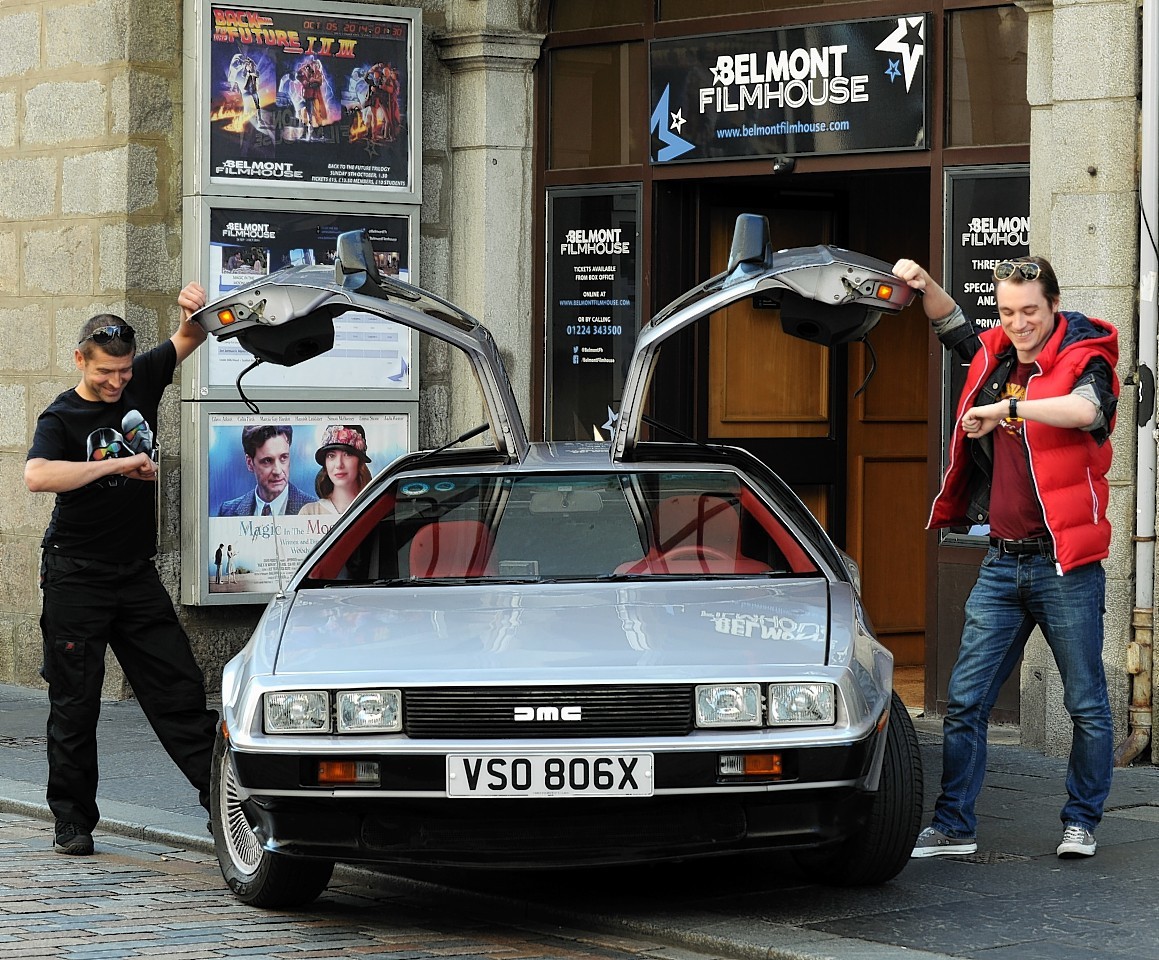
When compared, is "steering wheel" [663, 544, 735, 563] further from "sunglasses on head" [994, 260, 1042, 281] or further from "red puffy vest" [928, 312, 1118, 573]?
"sunglasses on head" [994, 260, 1042, 281]

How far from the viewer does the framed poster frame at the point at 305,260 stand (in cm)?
1113

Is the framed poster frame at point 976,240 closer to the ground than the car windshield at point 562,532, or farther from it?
farther from it

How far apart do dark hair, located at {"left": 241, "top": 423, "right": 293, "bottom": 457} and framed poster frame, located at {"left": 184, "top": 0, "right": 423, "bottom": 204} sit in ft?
4.28

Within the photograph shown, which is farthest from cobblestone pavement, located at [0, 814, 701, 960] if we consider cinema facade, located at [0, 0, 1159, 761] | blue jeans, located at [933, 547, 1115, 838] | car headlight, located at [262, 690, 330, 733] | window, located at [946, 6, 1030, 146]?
window, located at [946, 6, 1030, 146]

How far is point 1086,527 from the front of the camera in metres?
6.44

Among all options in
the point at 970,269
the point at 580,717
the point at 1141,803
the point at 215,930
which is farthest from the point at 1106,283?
the point at 215,930

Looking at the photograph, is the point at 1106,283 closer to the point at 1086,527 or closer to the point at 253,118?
the point at 1086,527

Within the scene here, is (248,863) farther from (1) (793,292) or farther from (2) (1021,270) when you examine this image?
(2) (1021,270)

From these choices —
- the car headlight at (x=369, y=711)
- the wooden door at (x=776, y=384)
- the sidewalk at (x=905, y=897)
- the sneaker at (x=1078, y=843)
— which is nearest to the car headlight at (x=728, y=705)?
the sidewalk at (x=905, y=897)

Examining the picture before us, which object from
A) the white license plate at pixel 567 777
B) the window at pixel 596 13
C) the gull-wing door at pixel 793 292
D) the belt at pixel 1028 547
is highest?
the window at pixel 596 13

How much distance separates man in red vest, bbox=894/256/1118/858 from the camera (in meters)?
6.43

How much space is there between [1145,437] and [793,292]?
2494mm

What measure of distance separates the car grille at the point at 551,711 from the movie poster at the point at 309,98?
636 centimetres

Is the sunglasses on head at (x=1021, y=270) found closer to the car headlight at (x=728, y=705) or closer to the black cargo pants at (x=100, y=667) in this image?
the car headlight at (x=728, y=705)
